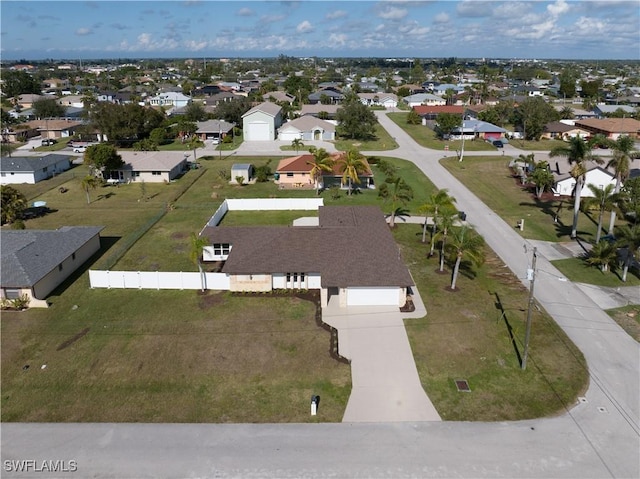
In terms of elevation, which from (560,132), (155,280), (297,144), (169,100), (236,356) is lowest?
(236,356)

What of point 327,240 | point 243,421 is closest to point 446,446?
point 243,421

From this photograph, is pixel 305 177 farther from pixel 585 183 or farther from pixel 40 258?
pixel 40 258

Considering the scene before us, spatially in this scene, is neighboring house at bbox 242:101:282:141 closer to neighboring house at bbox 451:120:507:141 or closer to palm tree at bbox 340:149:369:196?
neighboring house at bbox 451:120:507:141

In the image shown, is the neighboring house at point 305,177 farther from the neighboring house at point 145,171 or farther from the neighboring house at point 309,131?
the neighboring house at point 309,131

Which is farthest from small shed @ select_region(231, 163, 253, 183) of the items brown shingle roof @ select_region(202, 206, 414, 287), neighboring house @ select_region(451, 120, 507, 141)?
neighboring house @ select_region(451, 120, 507, 141)

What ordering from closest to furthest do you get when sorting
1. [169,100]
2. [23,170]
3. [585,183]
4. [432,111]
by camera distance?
1. [585,183]
2. [23,170]
3. [432,111]
4. [169,100]

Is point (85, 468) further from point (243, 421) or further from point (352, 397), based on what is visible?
point (352, 397)

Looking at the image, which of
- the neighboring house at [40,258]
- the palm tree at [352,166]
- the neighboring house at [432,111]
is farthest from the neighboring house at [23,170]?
the neighboring house at [432,111]

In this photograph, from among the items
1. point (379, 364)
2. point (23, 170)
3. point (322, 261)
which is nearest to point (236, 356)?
point (379, 364)
